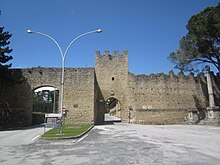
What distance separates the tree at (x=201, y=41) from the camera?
24.3 m

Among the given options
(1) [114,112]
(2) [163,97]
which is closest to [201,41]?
(2) [163,97]

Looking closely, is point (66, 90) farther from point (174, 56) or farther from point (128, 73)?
A: point (174, 56)

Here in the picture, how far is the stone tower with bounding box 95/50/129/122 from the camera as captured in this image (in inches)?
1142

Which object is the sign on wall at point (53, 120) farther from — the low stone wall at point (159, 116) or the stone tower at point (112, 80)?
the low stone wall at point (159, 116)

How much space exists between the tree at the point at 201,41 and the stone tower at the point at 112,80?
835 cm

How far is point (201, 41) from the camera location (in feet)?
86.4

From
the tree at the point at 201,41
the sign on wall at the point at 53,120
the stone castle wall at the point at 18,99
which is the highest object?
the tree at the point at 201,41

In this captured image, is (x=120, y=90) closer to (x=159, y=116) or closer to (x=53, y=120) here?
(x=159, y=116)

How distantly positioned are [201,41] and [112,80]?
43.5 feet

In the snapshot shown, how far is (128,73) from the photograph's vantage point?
29297mm

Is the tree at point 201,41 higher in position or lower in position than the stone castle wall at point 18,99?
higher

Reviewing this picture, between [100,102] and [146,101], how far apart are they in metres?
6.67

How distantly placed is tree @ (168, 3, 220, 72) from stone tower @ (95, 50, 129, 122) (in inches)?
329

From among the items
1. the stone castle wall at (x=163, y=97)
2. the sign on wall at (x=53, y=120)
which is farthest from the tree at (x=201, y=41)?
the sign on wall at (x=53, y=120)
